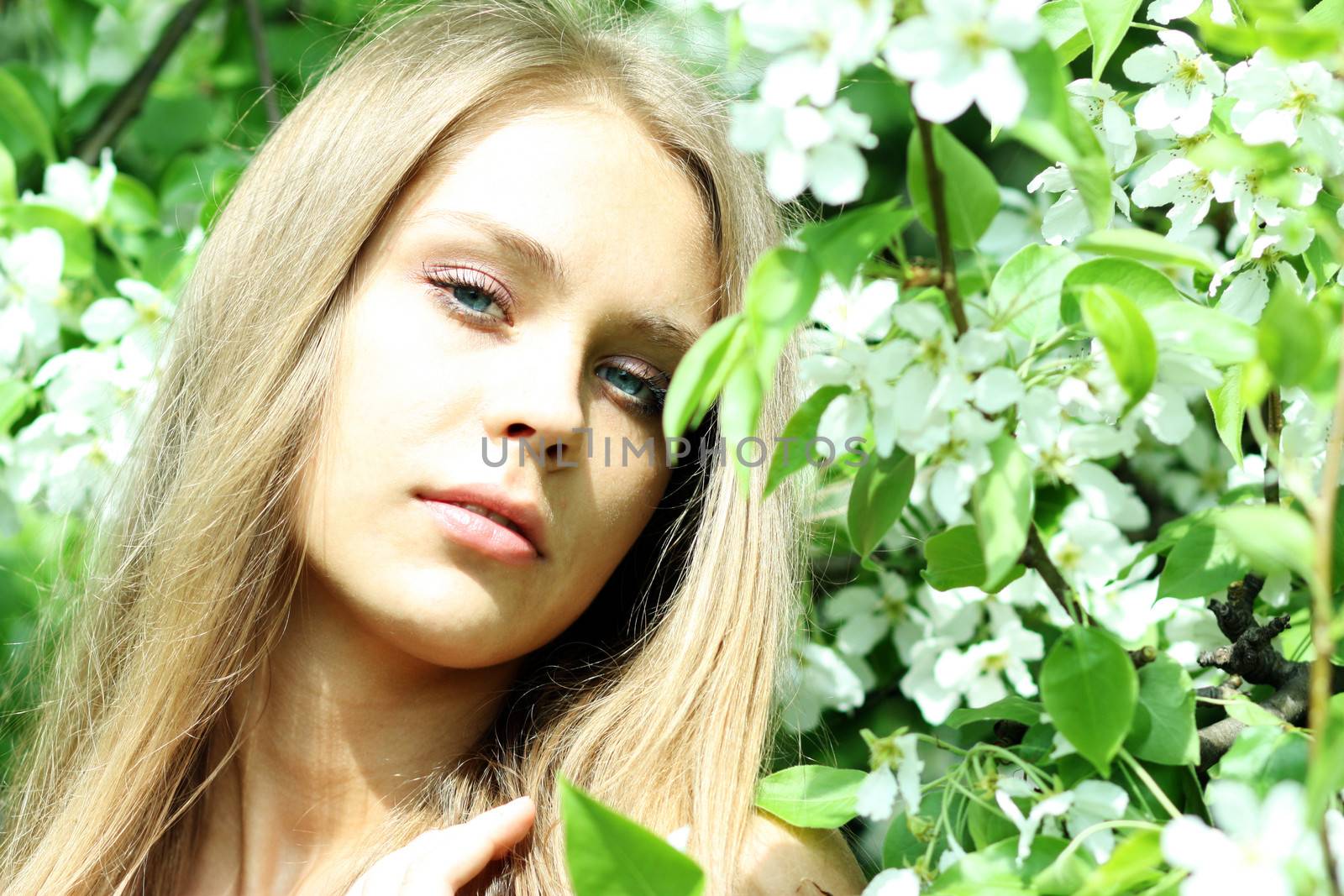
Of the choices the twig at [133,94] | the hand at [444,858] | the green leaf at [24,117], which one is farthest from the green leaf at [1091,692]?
the twig at [133,94]

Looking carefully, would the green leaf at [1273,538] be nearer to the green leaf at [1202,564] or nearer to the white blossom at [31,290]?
the green leaf at [1202,564]

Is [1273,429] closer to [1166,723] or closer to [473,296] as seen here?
[1166,723]

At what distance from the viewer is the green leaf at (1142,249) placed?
68cm

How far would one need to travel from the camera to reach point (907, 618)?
5.21 ft

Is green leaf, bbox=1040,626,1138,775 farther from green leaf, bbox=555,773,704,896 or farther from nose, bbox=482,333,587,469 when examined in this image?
nose, bbox=482,333,587,469

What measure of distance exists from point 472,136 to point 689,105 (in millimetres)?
277

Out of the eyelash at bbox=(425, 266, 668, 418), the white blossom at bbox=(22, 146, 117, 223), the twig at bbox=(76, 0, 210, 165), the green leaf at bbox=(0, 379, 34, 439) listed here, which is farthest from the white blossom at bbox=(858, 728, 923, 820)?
the twig at bbox=(76, 0, 210, 165)

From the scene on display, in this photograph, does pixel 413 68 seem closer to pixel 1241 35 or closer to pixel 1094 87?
pixel 1094 87

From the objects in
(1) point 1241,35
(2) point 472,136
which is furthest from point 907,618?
(1) point 1241,35

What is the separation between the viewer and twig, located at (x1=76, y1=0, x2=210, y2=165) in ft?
6.31

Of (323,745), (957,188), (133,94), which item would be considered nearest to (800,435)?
(957,188)

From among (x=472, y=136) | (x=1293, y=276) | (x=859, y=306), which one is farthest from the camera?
(x=472, y=136)

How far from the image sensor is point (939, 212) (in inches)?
25.8

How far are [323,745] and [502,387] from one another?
1.55 feet
